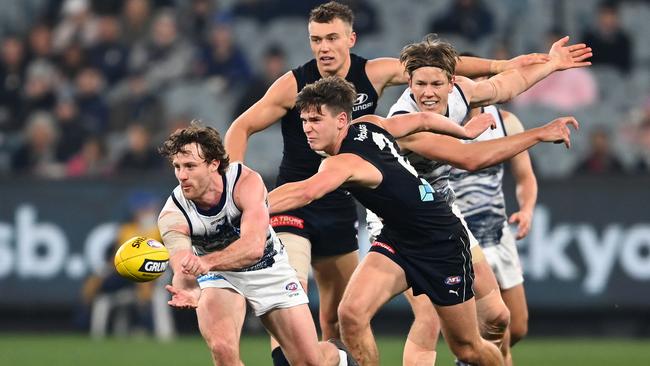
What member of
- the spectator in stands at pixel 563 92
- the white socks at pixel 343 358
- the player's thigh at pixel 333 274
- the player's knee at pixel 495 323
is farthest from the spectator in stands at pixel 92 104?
the white socks at pixel 343 358

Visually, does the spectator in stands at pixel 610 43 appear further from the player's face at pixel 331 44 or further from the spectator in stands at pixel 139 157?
the player's face at pixel 331 44

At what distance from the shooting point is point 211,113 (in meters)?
17.5

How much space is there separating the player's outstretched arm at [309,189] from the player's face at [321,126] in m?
0.24

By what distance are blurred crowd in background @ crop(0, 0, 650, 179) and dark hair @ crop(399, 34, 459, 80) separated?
7181mm

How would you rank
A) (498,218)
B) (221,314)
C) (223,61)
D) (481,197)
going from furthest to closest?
(223,61)
(498,218)
(481,197)
(221,314)

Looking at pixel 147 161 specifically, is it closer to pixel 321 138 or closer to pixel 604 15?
pixel 604 15

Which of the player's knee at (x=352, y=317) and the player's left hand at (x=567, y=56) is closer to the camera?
the player's knee at (x=352, y=317)

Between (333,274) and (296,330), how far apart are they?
55.4 inches

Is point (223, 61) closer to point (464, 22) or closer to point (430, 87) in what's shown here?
point (464, 22)

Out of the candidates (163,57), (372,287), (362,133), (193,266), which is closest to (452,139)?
(362,133)

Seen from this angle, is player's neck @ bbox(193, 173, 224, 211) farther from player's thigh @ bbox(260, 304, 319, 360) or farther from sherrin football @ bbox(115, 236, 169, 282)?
player's thigh @ bbox(260, 304, 319, 360)

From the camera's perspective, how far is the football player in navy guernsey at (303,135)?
9461mm

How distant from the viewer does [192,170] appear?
26.8ft

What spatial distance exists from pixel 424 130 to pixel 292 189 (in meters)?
1.14
